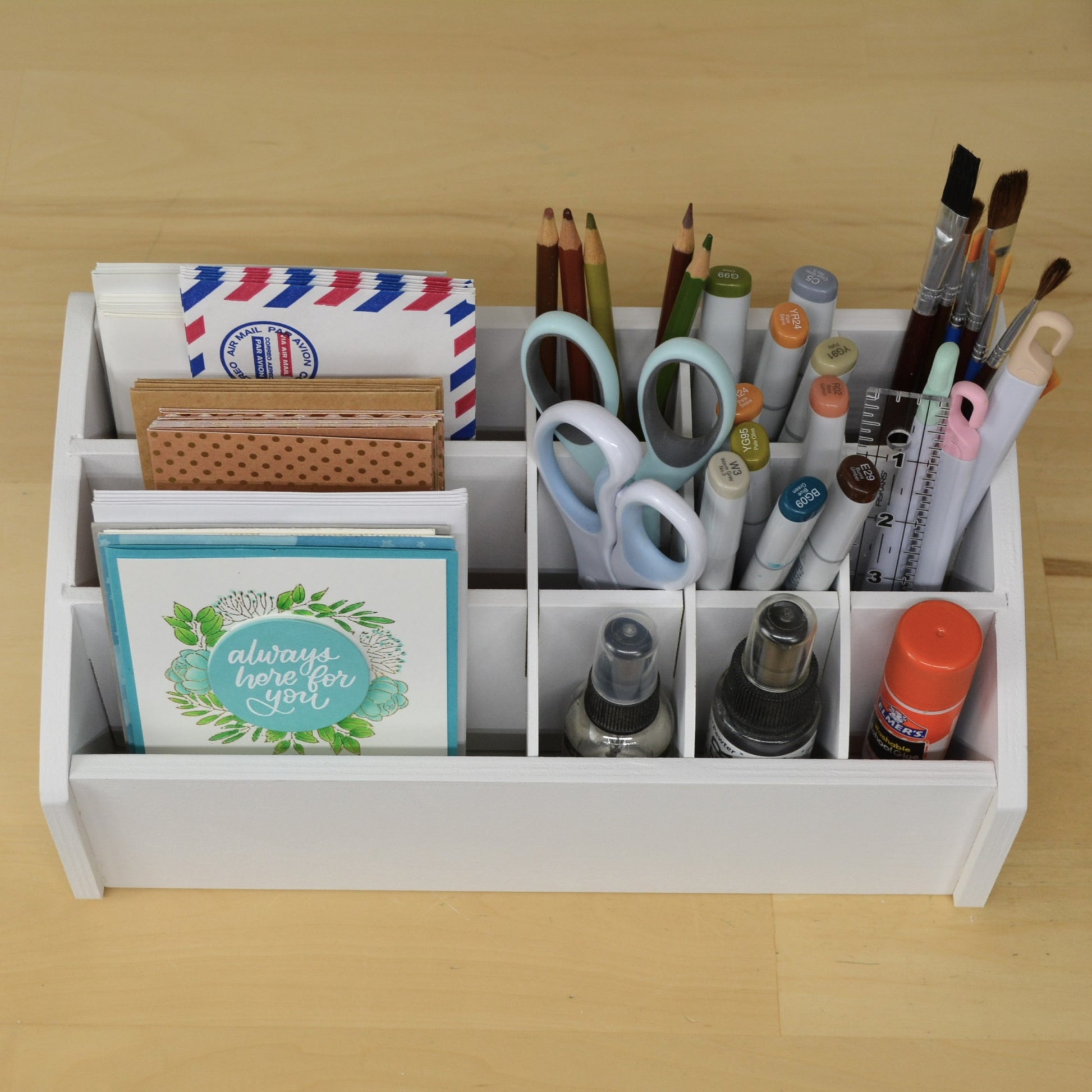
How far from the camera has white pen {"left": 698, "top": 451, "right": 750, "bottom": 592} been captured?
55cm

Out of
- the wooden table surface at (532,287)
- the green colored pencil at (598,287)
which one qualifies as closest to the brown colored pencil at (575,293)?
the green colored pencil at (598,287)

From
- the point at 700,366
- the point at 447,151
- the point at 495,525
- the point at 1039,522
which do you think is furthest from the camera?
the point at 447,151

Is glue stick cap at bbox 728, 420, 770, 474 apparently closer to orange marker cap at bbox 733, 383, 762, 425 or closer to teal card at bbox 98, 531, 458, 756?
orange marker cap at bbox 733, 383, 762, 425

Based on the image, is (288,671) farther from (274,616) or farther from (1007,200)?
(1007,200)

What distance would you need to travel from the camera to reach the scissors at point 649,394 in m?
0.55

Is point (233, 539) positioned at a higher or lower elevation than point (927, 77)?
lower

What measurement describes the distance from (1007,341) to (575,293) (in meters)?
0.20

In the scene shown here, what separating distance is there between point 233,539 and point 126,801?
0.13m

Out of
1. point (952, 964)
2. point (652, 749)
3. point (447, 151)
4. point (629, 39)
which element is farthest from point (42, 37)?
point (952, 964)

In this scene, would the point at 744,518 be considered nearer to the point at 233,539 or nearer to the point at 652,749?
the point at 652,749

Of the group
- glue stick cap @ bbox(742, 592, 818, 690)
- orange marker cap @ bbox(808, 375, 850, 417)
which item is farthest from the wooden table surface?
orange marker cap @ bbox(808, 375, 850, 417)

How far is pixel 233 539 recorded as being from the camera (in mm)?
556

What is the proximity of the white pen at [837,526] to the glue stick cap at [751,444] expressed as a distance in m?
0.03

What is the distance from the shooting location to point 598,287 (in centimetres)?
59
